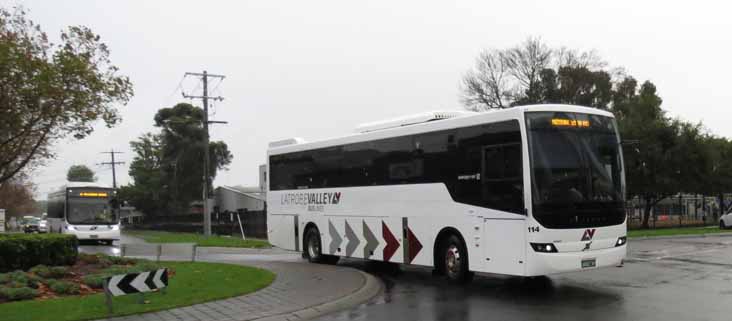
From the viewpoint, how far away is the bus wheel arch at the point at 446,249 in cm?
1323

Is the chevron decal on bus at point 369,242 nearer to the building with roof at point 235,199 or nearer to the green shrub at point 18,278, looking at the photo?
the green shrub at point 18,278

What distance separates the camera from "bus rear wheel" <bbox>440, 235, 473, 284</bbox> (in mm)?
13227

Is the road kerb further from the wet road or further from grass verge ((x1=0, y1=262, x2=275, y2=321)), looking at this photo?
grass verge ((x1=0, y1=262, x2=275, y2=321))

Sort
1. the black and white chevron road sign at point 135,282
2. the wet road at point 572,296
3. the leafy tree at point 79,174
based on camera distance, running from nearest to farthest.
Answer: the wet road at point 572,296
the black and white chevron road sign at point 135,282
the leafy tree at point 79,174

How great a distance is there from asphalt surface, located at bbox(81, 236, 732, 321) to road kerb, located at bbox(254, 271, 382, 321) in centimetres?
22

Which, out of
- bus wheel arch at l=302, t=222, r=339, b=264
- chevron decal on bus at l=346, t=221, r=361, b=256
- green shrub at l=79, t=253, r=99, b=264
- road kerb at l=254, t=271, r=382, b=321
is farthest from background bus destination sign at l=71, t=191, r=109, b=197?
road kerb at l=254, t=271, r=382, b=321

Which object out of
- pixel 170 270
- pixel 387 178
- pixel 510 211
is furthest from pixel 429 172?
pixel 170 270

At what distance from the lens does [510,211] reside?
12.0 metres

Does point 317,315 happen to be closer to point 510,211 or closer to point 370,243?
point 510,211

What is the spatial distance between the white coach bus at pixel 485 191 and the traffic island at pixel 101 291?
3054 mm

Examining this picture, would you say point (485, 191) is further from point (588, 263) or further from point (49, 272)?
point (49, 272)

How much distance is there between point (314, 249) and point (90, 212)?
20.7m

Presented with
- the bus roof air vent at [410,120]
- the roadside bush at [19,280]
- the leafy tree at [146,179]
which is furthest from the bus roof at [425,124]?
the leafy tree at [146,179]

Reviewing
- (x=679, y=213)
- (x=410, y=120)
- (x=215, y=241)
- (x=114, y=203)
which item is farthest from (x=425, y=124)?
(x=679, y=213)
